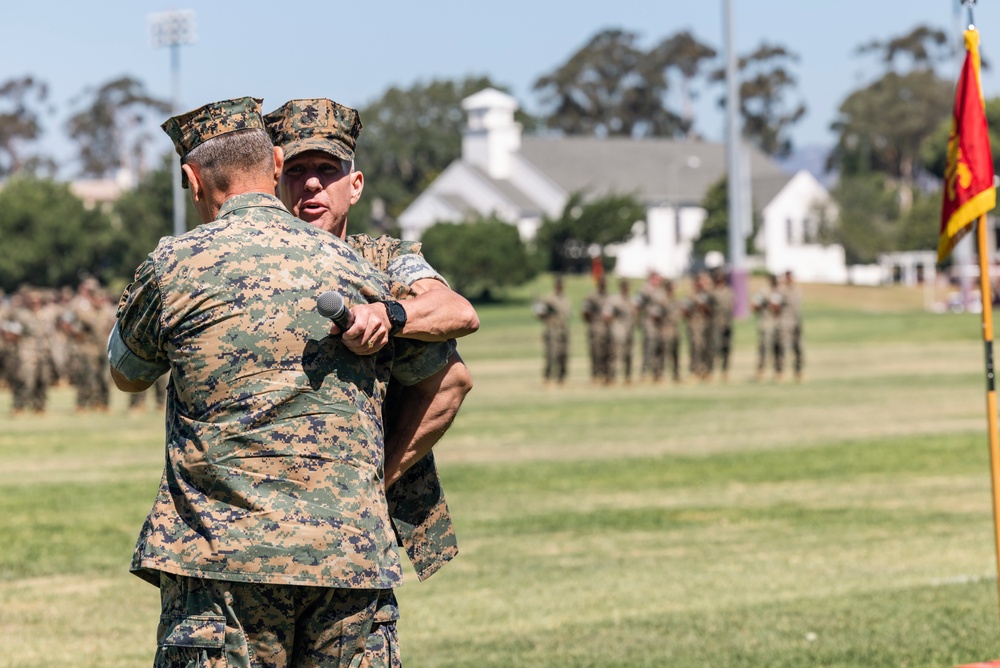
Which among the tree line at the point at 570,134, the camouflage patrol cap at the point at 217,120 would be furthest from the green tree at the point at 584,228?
the camouflage patrol cap at the point at 217,120

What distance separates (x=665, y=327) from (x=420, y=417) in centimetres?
3048

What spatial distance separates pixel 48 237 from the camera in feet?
253

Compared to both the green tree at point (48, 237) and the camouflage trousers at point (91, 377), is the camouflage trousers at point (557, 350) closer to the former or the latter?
the camouflage trousers at point (91, 377)

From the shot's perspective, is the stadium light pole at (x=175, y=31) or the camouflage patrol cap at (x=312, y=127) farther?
the stadium light pole at (x=175, y=31)

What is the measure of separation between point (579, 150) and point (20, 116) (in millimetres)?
44483

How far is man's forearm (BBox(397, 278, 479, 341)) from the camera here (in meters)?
4.54

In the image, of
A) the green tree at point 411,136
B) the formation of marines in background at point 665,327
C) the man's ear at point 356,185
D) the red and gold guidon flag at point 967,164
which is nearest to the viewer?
the man's ear at point 356,185

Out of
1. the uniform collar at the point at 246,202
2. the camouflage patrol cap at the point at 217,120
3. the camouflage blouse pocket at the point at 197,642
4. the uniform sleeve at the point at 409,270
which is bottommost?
the camouflage blouse pocket at the point at 197,642

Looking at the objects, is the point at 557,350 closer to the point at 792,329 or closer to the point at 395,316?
the point at 792,329

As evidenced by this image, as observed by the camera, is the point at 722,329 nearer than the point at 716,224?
Yes

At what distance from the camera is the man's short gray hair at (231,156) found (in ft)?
14.8

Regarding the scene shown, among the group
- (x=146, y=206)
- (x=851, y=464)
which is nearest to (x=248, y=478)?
(x=851, y=464)

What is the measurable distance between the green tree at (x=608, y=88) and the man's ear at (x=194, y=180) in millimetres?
117111

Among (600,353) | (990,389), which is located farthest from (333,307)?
(600,353)
